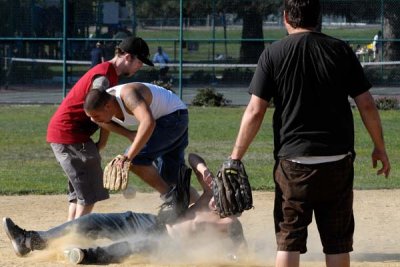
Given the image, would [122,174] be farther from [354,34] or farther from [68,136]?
[354,34]

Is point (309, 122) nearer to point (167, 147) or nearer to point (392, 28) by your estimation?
point (167, 147)

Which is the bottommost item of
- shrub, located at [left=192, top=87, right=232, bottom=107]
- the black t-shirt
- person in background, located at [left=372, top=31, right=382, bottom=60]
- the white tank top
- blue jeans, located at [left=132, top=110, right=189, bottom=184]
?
shrub, located at [left=192, top=87, right=232, bottom=107]

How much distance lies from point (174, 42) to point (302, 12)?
72.4ft

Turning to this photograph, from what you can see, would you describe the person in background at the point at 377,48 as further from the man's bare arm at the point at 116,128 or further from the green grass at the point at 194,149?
the man's bare arm at the point at 116,128

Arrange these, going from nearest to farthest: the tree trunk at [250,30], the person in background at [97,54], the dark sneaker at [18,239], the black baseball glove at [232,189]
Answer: the black baseball glove at [232,189] < the dark sneaker at [18,239] < the person in background at [97,54] < the tree trunk at [250,30]

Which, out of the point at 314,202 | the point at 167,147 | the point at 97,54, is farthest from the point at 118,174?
the point at 97,54

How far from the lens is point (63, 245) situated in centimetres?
700

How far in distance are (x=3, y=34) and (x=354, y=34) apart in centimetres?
1055

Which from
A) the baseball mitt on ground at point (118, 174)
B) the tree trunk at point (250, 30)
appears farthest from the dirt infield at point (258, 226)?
the tree trunk at point (250, 30)

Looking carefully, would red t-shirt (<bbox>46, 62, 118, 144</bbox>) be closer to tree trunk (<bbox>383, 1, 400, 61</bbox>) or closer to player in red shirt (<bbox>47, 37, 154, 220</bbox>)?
player in red shirt (<bbox>47, 37, 154, 220</bbox>)

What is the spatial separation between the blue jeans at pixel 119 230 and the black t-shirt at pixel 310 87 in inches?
78.9

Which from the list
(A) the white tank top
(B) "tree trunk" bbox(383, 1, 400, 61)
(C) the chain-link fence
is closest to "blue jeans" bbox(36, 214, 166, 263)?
(A) the white tank top

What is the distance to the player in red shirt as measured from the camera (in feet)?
24.0

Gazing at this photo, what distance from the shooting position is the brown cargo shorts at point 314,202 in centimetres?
526
